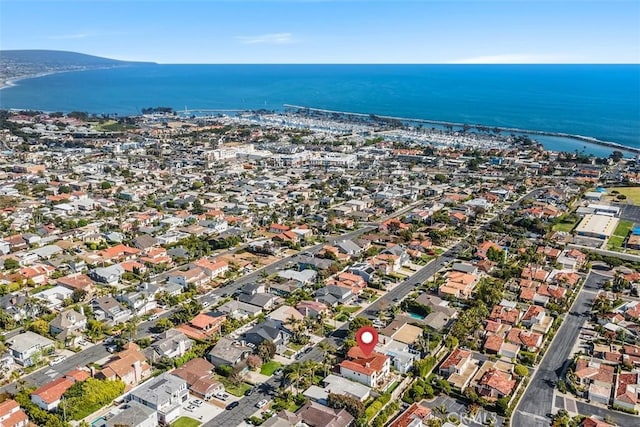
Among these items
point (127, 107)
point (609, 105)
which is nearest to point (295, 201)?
point (127, 107)

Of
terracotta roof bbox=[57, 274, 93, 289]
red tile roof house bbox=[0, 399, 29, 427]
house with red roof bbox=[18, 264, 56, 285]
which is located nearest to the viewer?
red tile roof house bbox=[0, 399, 29, 427]

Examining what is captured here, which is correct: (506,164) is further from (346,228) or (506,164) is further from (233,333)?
(233,333)

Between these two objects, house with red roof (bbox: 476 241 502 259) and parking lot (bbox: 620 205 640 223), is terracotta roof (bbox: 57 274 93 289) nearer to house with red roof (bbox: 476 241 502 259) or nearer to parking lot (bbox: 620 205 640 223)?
house with red roof (bbox: 476 241 502 259)

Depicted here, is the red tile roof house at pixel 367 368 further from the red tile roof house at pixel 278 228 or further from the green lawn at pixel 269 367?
the red tile roof house at pixel 278 228

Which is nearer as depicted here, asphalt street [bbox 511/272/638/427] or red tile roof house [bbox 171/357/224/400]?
asphalt street [bbox 511/272/638/427]

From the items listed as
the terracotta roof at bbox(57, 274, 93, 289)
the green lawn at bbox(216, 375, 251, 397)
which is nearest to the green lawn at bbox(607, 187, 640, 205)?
the green lawn at bbox(216, 375, 251, 397)

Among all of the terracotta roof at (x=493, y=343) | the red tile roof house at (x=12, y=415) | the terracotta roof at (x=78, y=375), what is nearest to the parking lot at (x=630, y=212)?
the terracotta roof at (x=493, y=343)
